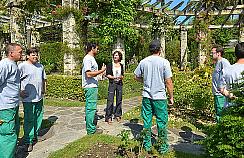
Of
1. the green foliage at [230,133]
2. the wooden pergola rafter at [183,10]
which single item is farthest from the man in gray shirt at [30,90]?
the wooden pergola rafter at [183,10]

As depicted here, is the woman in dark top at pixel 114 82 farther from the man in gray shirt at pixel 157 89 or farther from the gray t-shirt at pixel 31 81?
the man in gray shirt at pixel 157 89

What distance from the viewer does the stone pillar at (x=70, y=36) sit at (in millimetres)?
10469

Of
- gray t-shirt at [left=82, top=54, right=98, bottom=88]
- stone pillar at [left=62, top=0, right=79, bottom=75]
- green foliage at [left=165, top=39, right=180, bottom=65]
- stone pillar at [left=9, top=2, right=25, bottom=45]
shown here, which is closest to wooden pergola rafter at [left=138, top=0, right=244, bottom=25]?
green foliage at [left=165, top=39, right=180, bottom=65]

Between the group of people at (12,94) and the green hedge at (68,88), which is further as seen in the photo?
the green hedge at (68,88)

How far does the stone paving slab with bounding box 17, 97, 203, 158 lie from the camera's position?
4707mm

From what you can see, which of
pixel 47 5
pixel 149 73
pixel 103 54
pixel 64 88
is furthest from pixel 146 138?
pixel 103 54

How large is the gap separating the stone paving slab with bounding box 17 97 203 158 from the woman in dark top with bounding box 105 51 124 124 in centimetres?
21

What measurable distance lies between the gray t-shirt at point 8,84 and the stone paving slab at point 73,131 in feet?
3.68

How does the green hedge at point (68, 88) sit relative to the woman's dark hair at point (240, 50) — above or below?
below

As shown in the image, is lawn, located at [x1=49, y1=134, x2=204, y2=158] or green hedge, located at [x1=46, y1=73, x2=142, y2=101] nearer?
lawn, located at [x1=49, y1=134, x2=204, y2=158]

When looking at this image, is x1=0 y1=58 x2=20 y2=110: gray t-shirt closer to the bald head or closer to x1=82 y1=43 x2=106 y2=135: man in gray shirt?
the bald head

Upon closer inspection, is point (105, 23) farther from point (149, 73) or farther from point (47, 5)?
point (149, 73)

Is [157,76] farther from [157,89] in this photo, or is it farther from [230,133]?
[230,133]

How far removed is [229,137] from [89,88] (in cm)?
274
